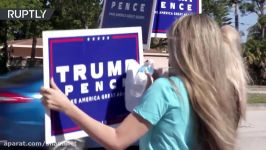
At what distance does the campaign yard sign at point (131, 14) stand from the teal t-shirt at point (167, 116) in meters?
2.09

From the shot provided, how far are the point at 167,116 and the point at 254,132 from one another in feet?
38.3

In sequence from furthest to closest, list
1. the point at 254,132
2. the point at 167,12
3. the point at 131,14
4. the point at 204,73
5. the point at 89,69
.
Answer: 1. the point at 254,132
2. the point at 167,12
3. the point at 131,14
4. the point at 89,69
5. the point at 204,73

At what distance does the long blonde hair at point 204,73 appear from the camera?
7.80 ft

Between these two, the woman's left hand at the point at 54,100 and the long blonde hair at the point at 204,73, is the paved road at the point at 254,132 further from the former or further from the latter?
the woman's left hand at the point at 54,100

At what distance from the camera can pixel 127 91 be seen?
322 centimetres

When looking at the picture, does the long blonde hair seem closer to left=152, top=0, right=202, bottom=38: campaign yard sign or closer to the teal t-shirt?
the teal t-shirt

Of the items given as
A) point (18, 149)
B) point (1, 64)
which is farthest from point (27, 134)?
point (1, 64)

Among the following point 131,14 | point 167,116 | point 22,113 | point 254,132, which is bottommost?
point 254,132

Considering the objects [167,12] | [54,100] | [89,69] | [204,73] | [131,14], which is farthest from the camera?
[167,12]

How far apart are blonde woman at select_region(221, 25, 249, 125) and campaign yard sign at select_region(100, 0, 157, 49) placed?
70.6 inches

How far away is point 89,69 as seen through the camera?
309 cm

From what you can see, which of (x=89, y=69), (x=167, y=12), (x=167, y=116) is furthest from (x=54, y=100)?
(x=167, y=12)

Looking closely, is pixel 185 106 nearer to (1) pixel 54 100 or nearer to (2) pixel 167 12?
(1) pixel 54 100

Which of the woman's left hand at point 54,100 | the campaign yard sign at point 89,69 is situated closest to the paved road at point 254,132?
the campaign yard sign at point 89,69
